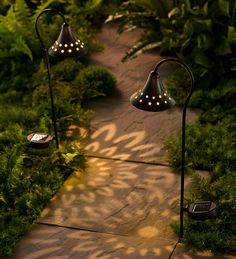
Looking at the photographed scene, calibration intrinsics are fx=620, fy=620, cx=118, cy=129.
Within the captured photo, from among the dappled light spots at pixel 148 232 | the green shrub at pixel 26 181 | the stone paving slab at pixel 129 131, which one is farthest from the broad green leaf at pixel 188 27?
the dappled light spots at pixel 148 232

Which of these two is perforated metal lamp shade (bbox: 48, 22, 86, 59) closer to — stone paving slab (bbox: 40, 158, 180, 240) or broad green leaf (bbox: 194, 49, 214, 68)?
stone paving slab (bbox: 40, 158, 180, 240)

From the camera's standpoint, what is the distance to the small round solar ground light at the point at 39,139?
287 inches

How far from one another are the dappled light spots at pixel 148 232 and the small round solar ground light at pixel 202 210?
1.42 feet

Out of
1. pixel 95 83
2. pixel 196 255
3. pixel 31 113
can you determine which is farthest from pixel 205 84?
pixel 196 255

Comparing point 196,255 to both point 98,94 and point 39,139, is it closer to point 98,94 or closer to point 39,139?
point 39,139

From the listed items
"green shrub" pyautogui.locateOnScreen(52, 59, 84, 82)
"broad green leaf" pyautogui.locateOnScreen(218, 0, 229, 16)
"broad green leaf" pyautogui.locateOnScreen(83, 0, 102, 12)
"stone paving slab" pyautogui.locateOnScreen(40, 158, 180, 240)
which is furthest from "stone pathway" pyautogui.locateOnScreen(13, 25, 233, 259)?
"broad green leaf" pyautogui.locateOnScreen(83, 0, 102, 12)

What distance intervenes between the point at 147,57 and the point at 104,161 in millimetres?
2872

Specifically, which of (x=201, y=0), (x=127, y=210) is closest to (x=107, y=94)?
(x=201, y=0)

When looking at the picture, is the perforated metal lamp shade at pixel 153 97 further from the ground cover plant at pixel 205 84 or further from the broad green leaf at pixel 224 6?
the broad green leaf at pixel 224 6

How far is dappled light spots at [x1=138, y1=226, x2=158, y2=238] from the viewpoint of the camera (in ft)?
20.4

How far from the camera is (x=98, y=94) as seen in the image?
8.69 metres

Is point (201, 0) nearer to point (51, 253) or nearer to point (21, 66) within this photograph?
point (21, 66)

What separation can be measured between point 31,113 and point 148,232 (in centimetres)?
274

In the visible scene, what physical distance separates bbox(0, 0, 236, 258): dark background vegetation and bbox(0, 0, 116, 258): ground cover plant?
0.5 inches
